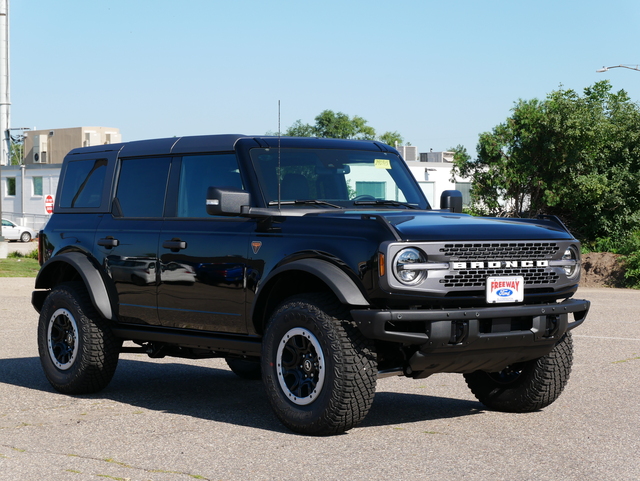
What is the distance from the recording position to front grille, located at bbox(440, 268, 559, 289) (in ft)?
20.9

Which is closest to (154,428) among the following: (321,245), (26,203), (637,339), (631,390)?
(321,245)

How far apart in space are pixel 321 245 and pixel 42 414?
262cm

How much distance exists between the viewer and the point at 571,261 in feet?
23.1

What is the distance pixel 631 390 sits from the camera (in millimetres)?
8656

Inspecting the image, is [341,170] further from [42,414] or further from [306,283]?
[42,414]

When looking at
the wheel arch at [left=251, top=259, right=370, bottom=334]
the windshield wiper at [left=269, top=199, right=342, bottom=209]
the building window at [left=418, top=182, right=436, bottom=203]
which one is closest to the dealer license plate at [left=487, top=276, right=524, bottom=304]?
the wheel arch at [left=251, top=259, right=370, bottom=334]

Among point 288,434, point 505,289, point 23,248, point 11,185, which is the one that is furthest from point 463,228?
point 11,185

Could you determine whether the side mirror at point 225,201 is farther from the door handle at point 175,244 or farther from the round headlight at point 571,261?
the round headlight at point 571,261

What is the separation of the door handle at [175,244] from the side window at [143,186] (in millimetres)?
423

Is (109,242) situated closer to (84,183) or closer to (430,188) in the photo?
(84,183)

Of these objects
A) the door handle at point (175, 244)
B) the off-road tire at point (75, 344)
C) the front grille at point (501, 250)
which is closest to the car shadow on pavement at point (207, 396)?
the off-road tire at point (75, 344)

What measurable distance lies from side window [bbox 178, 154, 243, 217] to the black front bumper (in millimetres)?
1952

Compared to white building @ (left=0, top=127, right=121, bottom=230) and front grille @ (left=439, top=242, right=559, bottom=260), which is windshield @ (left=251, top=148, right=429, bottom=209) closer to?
front grille @ (left=439, top=242, right=559, bottom=260)

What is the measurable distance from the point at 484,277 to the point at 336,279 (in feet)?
3.18
